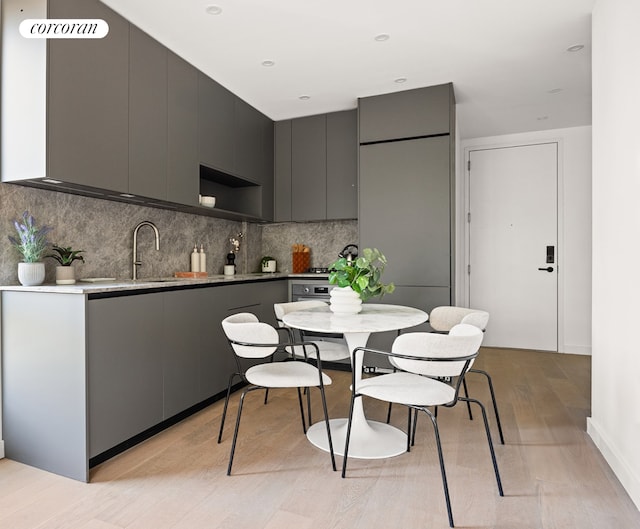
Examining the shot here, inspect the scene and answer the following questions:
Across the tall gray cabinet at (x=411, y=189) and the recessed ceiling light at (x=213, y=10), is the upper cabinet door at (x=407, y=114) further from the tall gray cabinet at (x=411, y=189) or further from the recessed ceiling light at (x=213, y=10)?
the recessed ceiling light at (x=213, y=10)

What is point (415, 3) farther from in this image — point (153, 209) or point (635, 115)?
point (153, 209)

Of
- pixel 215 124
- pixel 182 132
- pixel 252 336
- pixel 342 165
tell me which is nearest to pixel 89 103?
pixel 182 132

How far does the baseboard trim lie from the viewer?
173 cm

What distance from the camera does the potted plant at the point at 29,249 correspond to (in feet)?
6.93

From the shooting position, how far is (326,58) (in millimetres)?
2975

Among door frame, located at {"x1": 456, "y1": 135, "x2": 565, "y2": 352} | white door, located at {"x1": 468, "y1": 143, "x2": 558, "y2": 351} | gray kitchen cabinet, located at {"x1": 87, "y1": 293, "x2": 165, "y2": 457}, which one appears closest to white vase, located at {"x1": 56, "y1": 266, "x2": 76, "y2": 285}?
gray kitchen cabinet, located at {"x1": 87, "y1": 293, "x2": 165, "y2": 457}

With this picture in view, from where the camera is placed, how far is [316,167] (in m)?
4.13

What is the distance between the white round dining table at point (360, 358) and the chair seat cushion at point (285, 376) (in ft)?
0.75

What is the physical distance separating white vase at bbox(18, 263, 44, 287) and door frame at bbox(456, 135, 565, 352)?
376cm

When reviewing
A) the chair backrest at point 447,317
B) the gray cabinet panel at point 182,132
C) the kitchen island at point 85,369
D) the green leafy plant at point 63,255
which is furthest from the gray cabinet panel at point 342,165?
the green leafy plant at point 63,255

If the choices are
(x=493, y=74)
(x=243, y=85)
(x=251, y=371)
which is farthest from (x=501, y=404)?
(x=243, y=85)

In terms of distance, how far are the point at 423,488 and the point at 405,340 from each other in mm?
703

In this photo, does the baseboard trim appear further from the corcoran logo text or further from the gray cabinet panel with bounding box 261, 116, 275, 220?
the corcoran logo text

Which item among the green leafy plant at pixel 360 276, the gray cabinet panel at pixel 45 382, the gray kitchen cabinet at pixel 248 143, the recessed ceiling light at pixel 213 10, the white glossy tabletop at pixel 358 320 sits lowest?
the gray cabinet panel at pixel 45 382
